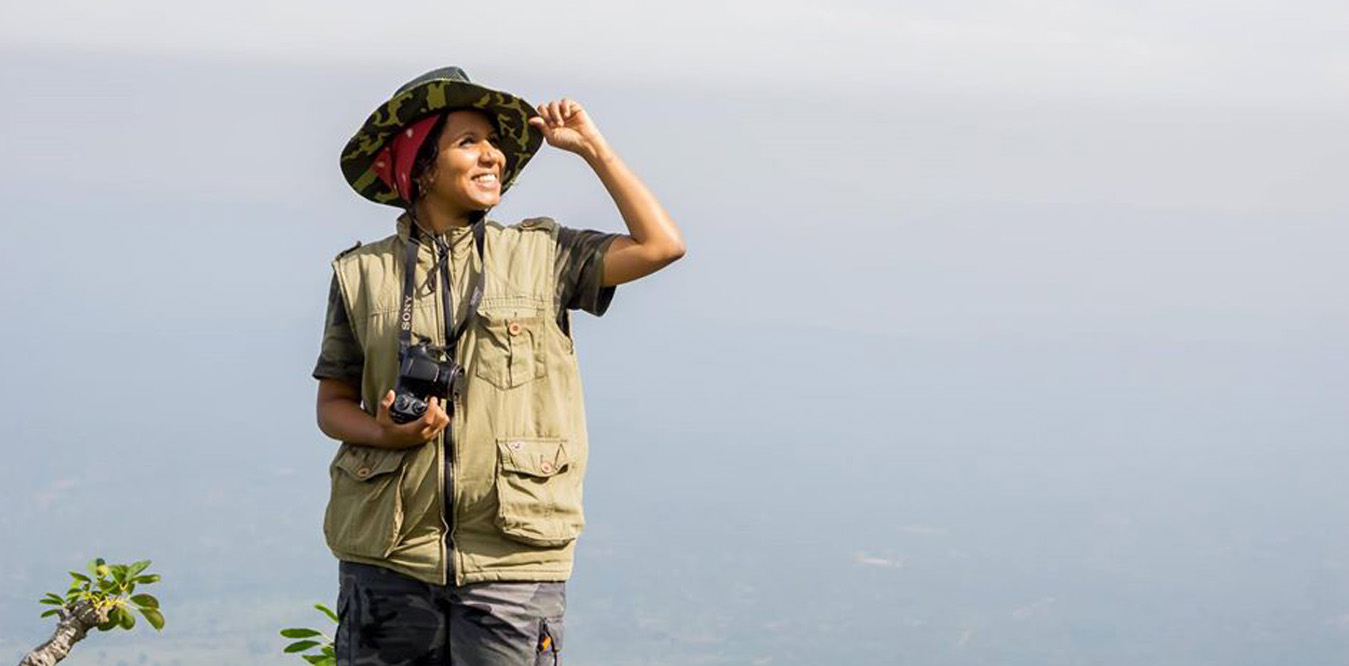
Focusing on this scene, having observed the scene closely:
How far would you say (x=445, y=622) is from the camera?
238 inches

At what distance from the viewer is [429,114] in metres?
6.23

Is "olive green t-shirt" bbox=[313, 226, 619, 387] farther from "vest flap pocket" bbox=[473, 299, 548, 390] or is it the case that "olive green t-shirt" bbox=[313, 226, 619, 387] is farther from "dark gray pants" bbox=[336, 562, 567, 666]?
"dark gray pants" bbox=[336, 562, 567, 666]

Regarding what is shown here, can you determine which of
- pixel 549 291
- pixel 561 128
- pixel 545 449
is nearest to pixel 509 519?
pixel 545 449

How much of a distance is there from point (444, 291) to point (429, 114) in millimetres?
500

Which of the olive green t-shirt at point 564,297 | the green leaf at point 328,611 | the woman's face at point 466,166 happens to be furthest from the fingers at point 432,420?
the green leaf at point 328,611

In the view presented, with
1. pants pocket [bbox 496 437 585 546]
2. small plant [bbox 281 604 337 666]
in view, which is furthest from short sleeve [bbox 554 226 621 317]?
small plant [bbox 281 604 337 666]

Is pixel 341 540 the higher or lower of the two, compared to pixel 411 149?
lower

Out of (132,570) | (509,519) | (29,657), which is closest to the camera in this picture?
(509,519)

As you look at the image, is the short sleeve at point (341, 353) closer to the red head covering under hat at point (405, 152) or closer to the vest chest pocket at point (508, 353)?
the red head covering under hat at point (405, 152)

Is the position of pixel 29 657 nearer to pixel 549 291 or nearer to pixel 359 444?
pixel 359 444

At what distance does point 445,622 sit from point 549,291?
907 millimetres

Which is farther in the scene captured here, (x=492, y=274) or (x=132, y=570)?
(x=132, y=570)

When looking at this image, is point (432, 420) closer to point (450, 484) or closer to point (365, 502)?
point (450, 484)

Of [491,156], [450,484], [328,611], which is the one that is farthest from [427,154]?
[328,611]
